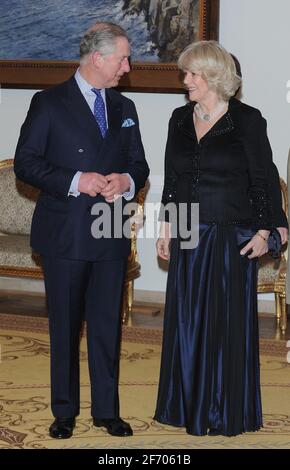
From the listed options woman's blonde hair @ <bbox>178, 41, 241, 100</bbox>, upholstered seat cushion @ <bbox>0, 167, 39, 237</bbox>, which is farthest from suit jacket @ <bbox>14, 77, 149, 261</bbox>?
upholstered seat cushion @ <bbox>0, 167, 39, 237</bbox>

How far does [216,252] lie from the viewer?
16.5 ft

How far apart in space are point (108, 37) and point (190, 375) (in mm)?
1852

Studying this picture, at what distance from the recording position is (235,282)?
505 cm

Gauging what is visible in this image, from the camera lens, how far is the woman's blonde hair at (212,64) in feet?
15.7

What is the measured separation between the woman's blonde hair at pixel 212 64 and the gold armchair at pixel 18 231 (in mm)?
3076

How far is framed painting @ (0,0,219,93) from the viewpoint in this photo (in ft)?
25.9

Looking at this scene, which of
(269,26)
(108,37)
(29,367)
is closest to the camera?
(108,37)

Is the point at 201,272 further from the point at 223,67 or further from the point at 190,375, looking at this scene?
the point at 223,67

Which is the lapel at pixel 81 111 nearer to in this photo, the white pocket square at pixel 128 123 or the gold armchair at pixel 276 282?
the white pocket square at pixel 128 123

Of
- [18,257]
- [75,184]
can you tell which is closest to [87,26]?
[18,257]

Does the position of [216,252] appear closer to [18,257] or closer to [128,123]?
[128,123]

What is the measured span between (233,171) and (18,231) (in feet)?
12.7

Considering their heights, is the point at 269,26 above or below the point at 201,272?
above

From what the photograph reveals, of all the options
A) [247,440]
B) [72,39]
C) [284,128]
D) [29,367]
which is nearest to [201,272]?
[247,440]
